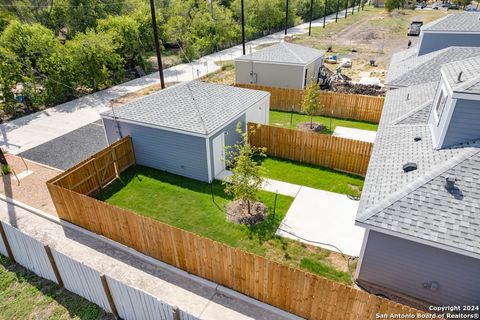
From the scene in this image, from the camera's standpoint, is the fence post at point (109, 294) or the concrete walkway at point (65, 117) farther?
the concrete walkway at point (65, 117)

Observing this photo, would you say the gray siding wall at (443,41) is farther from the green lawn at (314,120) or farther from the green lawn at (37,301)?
the green lawn at (37,301)

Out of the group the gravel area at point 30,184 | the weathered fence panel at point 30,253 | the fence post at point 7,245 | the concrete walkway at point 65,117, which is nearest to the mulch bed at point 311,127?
the concrete walkway at point 65,117

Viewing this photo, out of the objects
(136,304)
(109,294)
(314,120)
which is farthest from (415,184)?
(314,120)

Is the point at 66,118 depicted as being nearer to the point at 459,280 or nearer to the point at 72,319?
the point at 72,319

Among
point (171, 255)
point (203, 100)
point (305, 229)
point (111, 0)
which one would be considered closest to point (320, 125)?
point (203, 100)

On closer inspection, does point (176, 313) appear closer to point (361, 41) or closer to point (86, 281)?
point (86, 281)

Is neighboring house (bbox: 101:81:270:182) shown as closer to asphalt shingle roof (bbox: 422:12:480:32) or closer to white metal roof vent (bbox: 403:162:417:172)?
white metal roof vent (bbox: 403:162:417:172)
